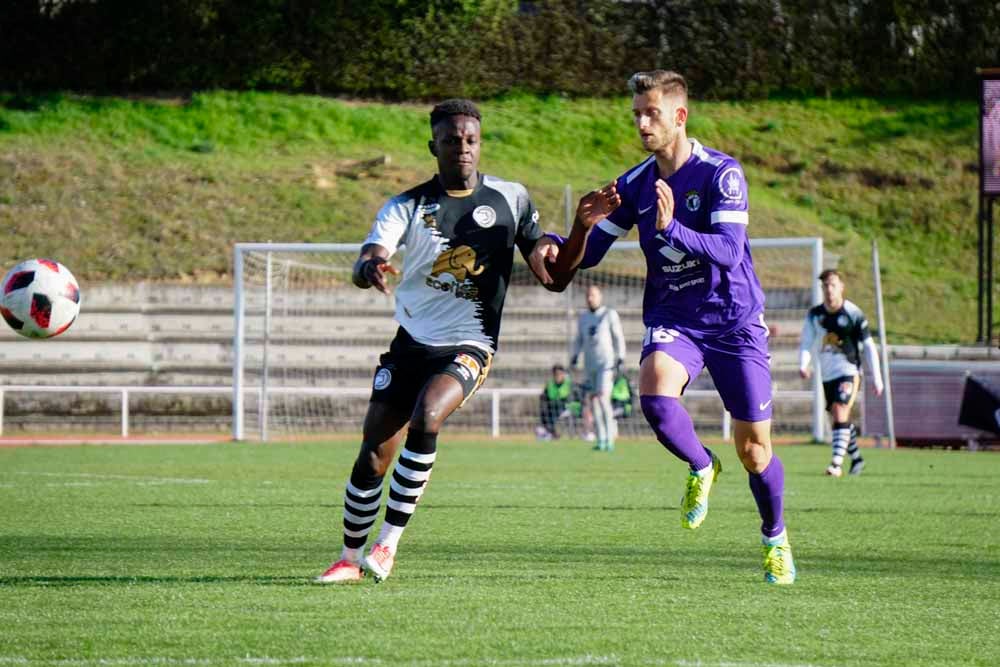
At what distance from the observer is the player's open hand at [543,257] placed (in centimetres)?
738

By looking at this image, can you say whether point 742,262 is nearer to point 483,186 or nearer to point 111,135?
point 483,186

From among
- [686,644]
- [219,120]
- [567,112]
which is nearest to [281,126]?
[219,120]

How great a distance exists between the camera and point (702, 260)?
Answer: 704cm

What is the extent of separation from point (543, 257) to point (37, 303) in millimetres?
4198

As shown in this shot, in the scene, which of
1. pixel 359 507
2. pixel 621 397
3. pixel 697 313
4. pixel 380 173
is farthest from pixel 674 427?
pixel 380 173

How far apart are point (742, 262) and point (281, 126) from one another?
30.5 meters

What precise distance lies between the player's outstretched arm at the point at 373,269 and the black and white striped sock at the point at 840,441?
387 inches

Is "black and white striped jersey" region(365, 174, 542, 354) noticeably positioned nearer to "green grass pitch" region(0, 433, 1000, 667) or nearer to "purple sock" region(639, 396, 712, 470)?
"purple sock" region(639, 396, 712, 470)

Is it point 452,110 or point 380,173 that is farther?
point 380,173

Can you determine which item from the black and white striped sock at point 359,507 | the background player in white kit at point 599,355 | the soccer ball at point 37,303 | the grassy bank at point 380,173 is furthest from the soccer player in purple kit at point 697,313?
the grassy bank at point 380,173

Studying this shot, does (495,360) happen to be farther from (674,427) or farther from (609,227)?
(674,427)

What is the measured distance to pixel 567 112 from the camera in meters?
38.4

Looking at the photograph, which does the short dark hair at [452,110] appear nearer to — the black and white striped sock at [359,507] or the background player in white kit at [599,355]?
the black and white striped sock at [359,507]

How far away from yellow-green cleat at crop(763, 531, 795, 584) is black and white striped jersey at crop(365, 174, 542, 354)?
1.59 meters
